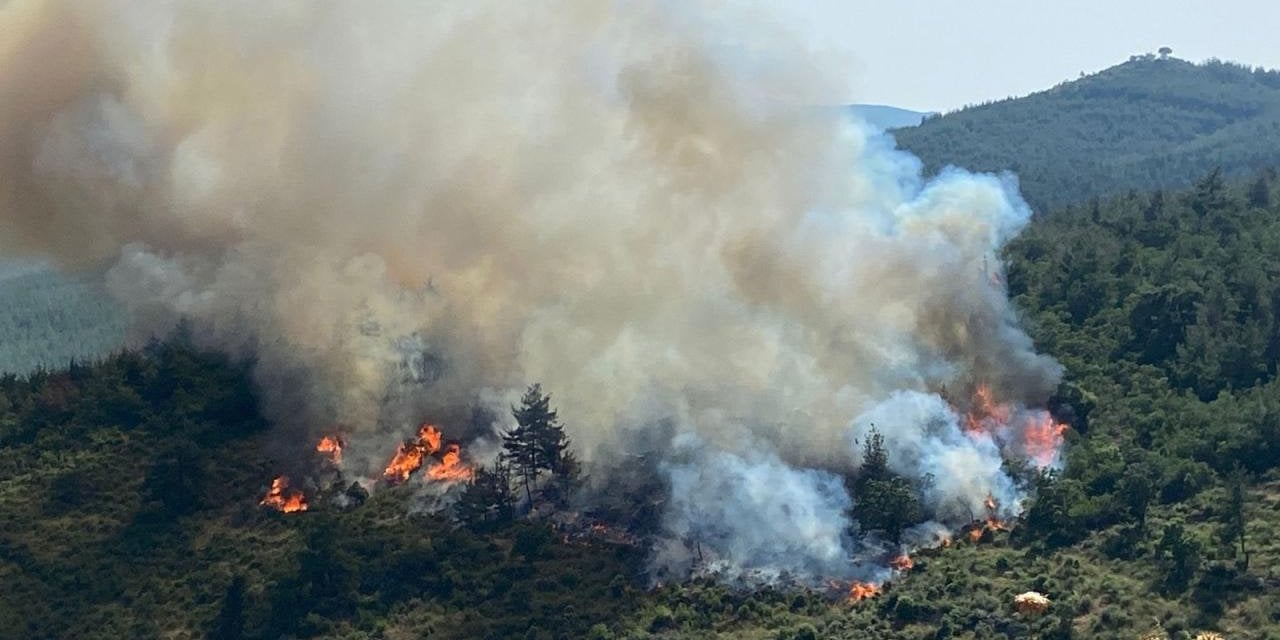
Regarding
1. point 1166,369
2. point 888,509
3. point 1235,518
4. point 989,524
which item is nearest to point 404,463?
point 888,509

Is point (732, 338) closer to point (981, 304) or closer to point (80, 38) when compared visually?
point (981, 304)

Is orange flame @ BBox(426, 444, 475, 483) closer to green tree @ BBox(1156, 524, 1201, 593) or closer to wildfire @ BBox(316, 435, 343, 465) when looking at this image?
wildfire @ BBox(316, 435, 343, 465)

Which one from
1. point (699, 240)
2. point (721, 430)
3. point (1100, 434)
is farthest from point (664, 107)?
point (1100, 434)

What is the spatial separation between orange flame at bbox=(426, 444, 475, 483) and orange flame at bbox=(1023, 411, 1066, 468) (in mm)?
33810

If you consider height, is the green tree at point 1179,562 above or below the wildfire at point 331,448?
below

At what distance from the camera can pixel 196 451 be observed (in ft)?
315

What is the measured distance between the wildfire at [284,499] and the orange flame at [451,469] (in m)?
8.14

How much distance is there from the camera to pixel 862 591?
75812 millimetres

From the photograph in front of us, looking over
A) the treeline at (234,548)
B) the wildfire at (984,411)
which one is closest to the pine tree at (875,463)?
the wildfire at (984,411)

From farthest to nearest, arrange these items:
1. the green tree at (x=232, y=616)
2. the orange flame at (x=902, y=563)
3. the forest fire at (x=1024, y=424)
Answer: the forest fire at (x=1024, y=424) → the green tree at (x=232, y=616) → the orange flame at (x=902, y=563)

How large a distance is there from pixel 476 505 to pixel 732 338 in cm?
1899

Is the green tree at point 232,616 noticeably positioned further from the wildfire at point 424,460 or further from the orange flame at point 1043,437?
the orange flame at point 1043,437

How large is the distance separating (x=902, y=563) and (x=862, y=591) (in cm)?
328

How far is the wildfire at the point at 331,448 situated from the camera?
94125mm
